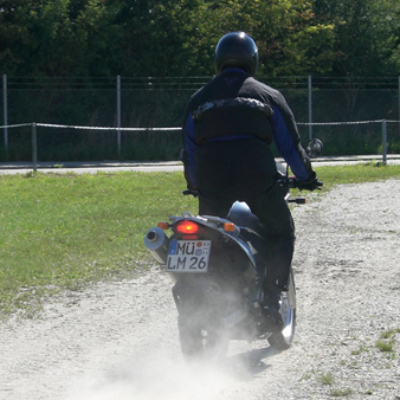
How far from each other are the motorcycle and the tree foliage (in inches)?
853

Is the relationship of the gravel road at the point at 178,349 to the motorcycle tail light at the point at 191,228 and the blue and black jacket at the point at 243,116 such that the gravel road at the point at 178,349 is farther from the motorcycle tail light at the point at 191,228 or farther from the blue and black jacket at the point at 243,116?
the blue and black jacket at the point at 243,116

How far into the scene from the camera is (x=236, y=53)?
459 cm

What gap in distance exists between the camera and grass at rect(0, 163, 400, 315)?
7.22 m

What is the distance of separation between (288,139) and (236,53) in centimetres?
62

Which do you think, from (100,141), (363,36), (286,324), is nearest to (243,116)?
(286,324)

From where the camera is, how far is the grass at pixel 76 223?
722 cm

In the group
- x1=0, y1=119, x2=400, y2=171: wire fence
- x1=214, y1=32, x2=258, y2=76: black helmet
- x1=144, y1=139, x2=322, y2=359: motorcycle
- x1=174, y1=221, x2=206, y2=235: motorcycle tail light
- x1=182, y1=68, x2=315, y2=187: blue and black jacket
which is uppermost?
x1=214, y1=32, x2=258, y2=76: black helmet

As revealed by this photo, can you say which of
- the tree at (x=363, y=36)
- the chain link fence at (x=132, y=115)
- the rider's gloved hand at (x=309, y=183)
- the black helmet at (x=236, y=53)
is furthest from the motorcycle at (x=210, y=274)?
the tree at (x=363, y=36)

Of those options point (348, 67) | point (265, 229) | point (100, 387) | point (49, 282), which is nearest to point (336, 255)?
point (49, 282)

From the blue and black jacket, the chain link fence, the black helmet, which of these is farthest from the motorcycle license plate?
the chain link fence

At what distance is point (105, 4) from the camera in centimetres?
2688

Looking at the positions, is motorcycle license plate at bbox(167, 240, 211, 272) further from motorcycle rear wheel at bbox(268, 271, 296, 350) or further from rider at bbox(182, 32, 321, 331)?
motorcycle rear wheel at bbox(268, 271, 296, 350)

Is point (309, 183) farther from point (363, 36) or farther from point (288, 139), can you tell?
point (363, 36)

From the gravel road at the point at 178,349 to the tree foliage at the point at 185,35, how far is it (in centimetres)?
1904
